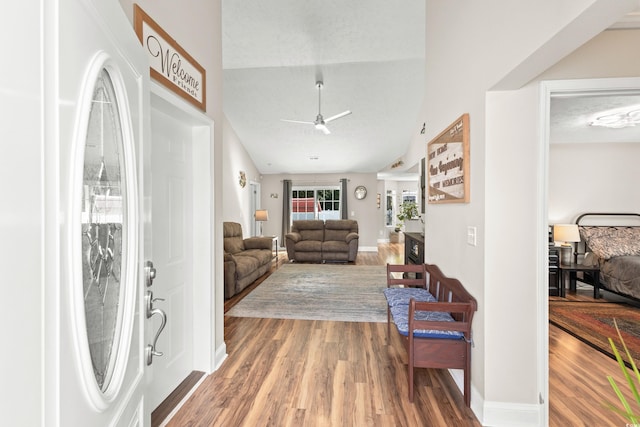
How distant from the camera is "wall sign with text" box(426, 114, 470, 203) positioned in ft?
6.42

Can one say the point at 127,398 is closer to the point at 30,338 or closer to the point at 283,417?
the point at 30,338

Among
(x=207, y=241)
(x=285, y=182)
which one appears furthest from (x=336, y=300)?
(x=285, y=182)

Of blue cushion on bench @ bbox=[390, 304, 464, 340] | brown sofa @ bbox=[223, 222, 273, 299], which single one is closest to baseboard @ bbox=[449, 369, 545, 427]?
blue cushion on bench @ bbox=[390, 304, 464, 340]

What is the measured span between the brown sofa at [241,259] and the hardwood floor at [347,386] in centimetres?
133

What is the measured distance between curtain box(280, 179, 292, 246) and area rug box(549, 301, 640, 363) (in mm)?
6607

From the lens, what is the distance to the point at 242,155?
7.39 m

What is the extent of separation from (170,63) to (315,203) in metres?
7.51

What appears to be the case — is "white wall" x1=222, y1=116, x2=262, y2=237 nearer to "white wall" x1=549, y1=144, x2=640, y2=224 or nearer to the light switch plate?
the light switch plate

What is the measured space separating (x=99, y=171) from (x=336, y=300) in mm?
3646

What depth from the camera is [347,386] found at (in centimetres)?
207

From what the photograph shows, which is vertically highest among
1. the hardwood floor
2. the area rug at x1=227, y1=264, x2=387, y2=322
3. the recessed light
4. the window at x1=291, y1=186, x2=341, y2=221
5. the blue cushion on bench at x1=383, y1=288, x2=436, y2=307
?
the recessed light

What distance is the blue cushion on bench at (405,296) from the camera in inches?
95.5

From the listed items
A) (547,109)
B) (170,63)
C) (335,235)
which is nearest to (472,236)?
(547,109)

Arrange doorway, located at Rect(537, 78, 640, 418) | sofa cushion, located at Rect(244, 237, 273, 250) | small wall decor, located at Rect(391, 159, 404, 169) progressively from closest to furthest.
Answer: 1. doorway, located at Rect(537, 78, 640, 418)
2. sofa cushion, located at Rect(244, 237, 273, 250)
3. small wall decor, located at Rect(391, 159, 404, 169)
